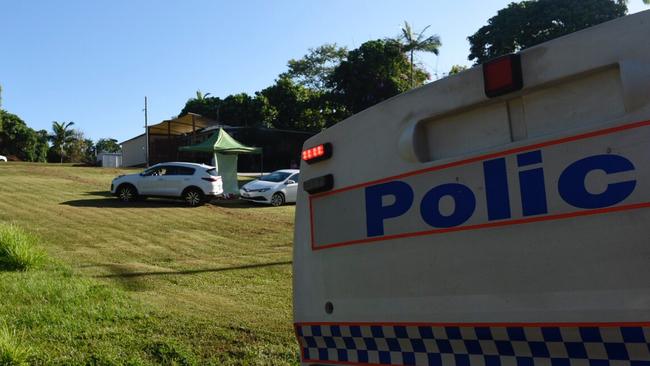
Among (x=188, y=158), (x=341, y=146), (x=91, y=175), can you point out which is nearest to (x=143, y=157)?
(x=188, y=158)

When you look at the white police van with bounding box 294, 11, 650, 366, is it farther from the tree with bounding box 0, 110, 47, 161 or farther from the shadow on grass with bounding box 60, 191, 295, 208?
the tree with bounding box 0, 110, 47, 161

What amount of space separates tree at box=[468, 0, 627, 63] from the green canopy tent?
2124 cm

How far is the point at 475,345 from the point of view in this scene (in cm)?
191

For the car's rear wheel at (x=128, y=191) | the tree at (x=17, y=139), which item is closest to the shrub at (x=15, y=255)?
the car's rear wheel at (x=128, y=191)

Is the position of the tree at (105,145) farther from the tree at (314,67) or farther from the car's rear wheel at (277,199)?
the car's rear wheel at (277,199)

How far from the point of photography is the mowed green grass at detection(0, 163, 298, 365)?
5074 millimetres

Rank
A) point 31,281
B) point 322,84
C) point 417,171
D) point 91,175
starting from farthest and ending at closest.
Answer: point 322,84 → point 91,175 → point 31,281 → point 417,171

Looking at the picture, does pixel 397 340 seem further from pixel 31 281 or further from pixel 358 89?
pixel 358 89

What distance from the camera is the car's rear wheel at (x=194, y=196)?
21281 mm

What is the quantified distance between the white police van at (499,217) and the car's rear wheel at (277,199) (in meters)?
20.2

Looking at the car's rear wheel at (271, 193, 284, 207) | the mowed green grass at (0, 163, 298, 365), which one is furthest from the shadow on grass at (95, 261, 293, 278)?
the car's rear wheel at (271, 193, 284, 207)

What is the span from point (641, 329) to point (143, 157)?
52309 millimetres

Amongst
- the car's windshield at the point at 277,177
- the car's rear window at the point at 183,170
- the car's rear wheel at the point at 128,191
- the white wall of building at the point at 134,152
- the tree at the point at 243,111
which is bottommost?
the car's rear wheel at the point at 128,191

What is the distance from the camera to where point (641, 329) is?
1529 mm
